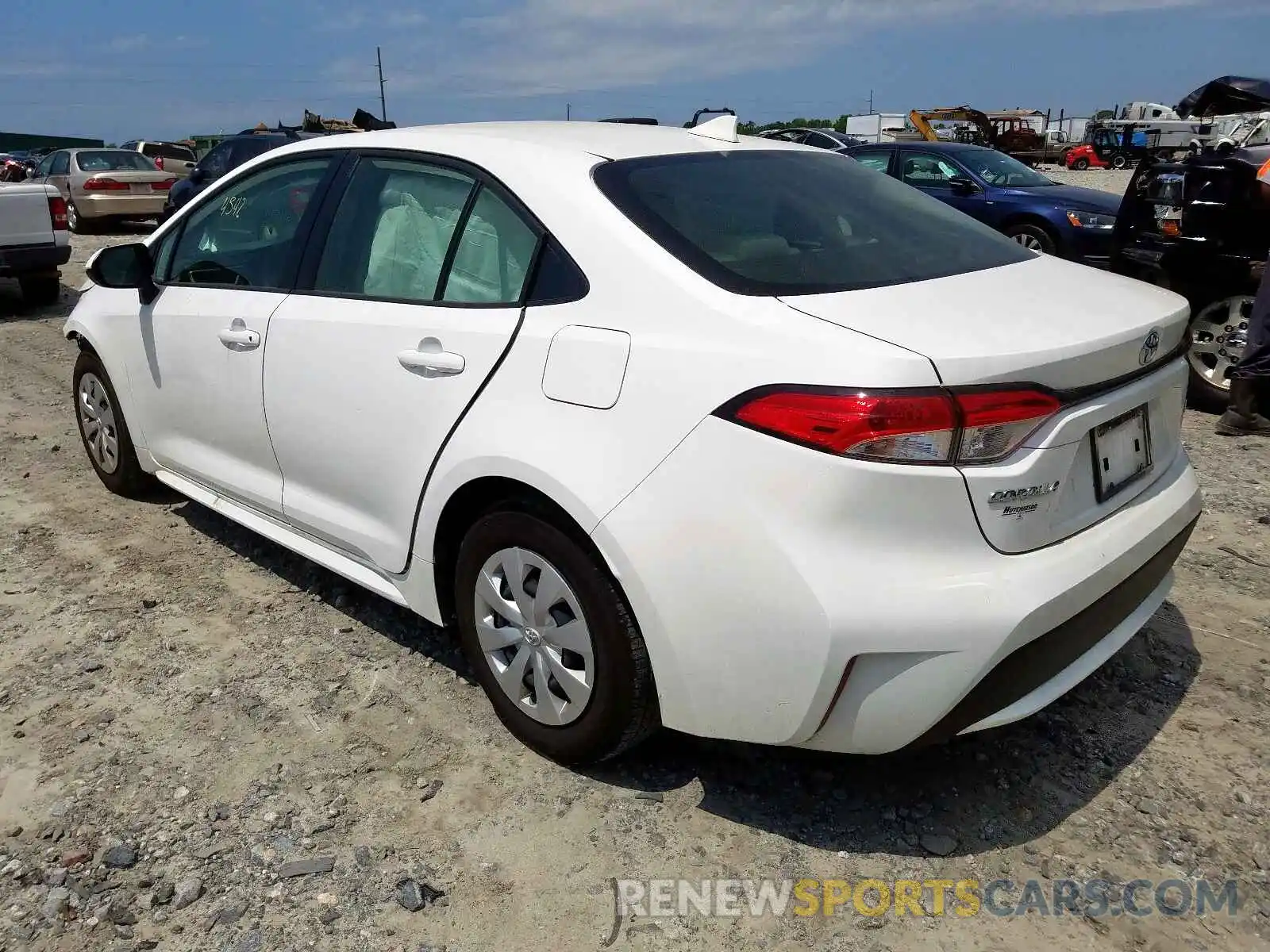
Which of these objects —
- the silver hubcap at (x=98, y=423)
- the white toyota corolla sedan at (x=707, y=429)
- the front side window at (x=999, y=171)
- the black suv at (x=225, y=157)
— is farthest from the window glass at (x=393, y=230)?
the black suv at (x=225, y=157)

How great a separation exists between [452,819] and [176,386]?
2.18m

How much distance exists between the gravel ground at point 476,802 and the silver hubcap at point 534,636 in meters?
0.24

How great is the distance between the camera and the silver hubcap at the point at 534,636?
8.28 ft

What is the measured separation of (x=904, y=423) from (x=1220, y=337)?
4976mm

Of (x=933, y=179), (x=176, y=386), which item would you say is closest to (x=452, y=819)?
(x=176, y=386)

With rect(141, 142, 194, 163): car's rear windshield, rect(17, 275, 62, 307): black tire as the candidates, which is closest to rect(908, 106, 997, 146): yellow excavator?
rect(141, 142, 194, 163): car's rear windshield

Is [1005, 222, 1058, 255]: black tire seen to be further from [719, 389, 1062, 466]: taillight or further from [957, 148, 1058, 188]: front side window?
[719, 389, 1062, 466]: taillight

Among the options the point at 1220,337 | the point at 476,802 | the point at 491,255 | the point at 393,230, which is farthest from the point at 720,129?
the point at 1220,337

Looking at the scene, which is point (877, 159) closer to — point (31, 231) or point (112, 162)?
point (31, 231)

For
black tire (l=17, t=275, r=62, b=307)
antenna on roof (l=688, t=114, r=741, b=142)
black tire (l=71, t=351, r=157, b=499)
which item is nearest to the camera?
antenna on roof (l=688, t=114, r=741, b=142)

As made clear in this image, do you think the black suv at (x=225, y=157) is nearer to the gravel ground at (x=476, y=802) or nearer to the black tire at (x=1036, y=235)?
the black tire at (x=1036, y=235)

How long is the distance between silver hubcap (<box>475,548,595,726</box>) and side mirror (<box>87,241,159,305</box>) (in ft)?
Answer: 7.09

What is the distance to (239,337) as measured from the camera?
11.3ft

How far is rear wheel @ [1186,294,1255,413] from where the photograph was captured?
5.88 meters
